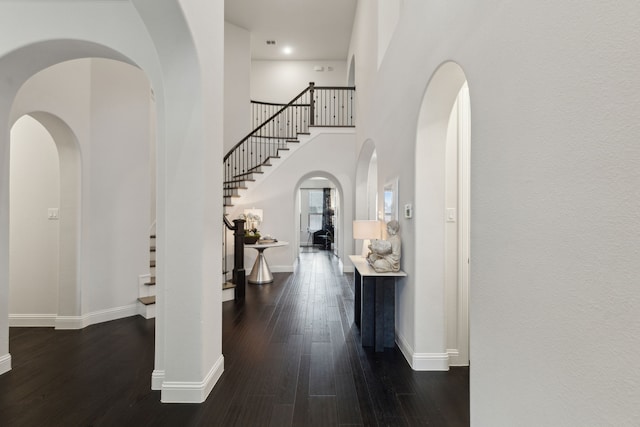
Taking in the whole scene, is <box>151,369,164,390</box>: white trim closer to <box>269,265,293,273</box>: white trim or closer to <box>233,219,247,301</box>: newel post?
<box>233,219,247,301</box>: newel post

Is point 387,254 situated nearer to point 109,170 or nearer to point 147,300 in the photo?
point 147,300

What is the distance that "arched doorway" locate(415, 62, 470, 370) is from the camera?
8.77ft

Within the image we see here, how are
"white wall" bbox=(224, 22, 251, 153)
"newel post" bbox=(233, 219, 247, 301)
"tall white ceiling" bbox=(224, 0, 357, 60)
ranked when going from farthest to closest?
"white wall" bbox=(224, 22, 251, 153)
"tall white ceiling" bbox=(224, 0, 357, 60)
"newel post" bbox=(233, 219, 247, 301)

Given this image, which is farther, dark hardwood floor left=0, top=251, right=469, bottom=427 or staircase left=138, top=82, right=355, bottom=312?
staircase left=138, top=82, right=355, bottom=312

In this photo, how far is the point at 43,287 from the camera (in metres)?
3.77

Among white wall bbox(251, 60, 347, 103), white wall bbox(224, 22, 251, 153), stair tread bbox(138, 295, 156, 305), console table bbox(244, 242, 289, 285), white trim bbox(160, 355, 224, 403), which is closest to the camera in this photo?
white trim bbox(160, 355, 224, 403)

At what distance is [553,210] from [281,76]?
1021 centimetres

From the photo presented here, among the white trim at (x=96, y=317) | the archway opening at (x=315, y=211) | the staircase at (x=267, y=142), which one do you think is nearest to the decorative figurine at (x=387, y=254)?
the white trim at (x=96, y=317)

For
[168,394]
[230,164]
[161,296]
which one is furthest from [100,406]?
[230,164]

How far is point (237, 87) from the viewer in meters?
8.41

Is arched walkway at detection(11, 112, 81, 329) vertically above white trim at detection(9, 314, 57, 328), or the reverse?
arched walkway at detection(11, 112, 81, 329)

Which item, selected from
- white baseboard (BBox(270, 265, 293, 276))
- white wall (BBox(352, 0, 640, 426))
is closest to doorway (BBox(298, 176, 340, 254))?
white baseboard (BBox(270, 265, 293, 276))

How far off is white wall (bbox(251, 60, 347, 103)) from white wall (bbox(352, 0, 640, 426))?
28.7ft

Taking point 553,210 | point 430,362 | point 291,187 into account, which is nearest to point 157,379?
point 430,362
